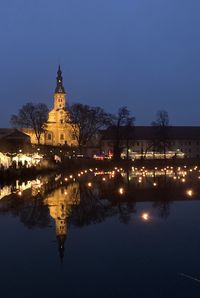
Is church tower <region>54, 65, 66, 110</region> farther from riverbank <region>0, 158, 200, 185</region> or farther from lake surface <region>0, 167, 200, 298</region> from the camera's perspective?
lake surface <region>0, 167, 200, 298</region>

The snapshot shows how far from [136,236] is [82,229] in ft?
6.54

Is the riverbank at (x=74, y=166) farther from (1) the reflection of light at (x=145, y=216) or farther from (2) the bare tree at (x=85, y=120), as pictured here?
(1) the reflection of light at (x=145, y=216)

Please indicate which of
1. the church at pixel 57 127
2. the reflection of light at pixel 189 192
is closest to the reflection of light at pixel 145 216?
the reflection of light at pixel 189 192

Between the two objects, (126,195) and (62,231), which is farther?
(126,195)

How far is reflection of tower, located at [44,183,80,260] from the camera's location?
1293 centimetres

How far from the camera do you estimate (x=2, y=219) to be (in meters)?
16.6

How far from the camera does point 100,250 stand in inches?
437

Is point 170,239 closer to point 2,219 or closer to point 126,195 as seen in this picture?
point 2,219

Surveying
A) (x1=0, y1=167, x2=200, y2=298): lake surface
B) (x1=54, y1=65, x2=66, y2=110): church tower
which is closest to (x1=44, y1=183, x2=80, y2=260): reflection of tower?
(x1=0, y1=167, x2=200, y2=298): lake surface

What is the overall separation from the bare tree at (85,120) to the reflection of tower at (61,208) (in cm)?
5492

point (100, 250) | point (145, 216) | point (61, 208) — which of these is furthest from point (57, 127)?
point (100, 250)

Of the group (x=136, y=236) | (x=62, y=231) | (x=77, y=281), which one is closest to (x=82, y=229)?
(x=62, y=231)

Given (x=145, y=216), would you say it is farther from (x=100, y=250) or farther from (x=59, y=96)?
(x=59, y=96)

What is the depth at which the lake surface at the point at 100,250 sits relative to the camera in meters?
8.36
